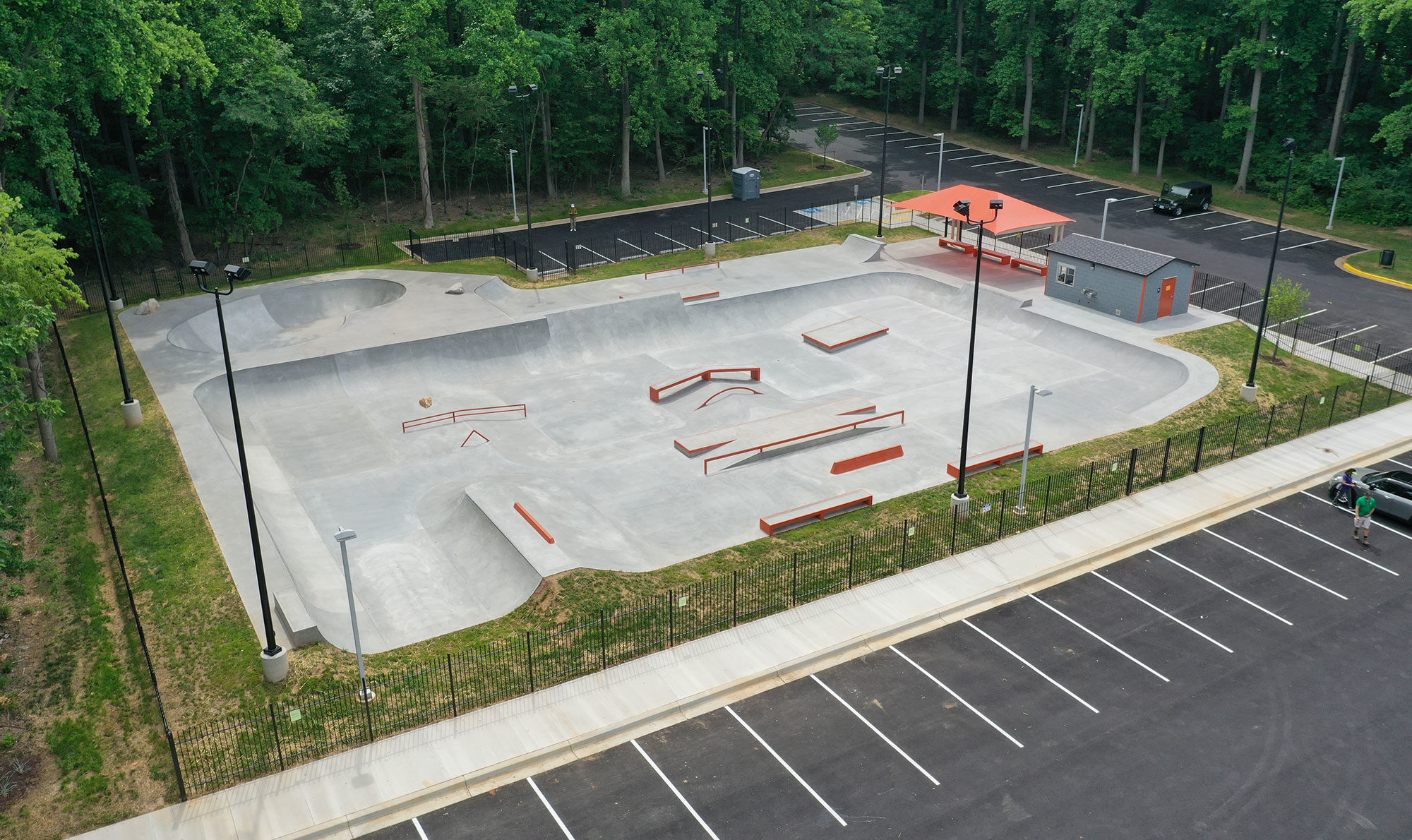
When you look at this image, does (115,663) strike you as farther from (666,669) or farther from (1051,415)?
(1051,415)

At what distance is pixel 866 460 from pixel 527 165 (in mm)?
26051

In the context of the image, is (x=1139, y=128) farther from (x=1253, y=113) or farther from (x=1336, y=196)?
(x=1336, y=196)

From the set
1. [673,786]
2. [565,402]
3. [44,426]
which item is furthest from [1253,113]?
[44,426]

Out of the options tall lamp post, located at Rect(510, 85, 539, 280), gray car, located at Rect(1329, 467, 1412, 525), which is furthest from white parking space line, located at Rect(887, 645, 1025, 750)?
tall lamp post, located at Rect(510, 85, 539, 280)

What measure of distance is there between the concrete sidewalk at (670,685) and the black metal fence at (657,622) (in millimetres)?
329

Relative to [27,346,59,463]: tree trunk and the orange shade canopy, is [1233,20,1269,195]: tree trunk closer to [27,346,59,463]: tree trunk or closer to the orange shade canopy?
the orange shade canopy

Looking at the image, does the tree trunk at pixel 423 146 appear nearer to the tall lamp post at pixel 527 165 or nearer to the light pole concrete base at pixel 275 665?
the tall lamp post at pixel 527 165

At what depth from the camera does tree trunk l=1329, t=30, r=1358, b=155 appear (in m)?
55.0

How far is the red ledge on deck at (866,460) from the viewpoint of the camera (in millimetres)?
30562

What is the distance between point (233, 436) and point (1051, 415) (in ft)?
86.2

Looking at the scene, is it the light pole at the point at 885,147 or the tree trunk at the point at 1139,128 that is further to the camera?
the tree trunk at the point at 1139,128

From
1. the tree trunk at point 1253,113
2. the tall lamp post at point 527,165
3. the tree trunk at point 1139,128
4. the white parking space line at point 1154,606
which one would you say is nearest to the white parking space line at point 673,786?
the white parking space line at point 1154,606

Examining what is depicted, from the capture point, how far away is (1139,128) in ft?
205

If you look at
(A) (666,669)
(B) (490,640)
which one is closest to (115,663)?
(B) (490,640)
